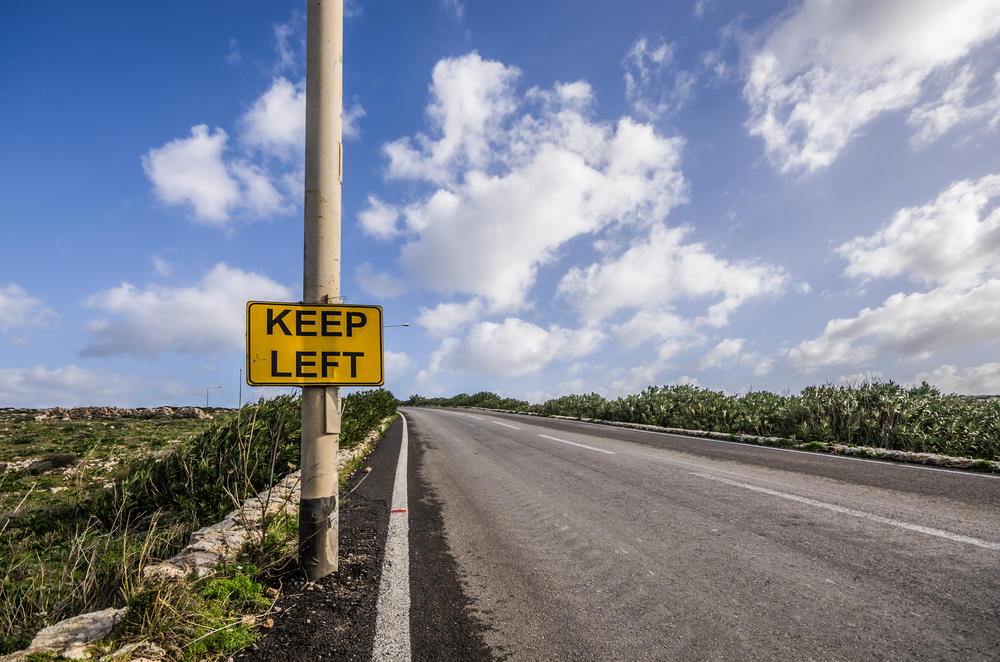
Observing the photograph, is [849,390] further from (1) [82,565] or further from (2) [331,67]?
(1) [82,565]

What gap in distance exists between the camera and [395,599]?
9.36 feet

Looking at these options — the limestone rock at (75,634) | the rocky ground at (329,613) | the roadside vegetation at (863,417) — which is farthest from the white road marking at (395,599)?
the roadside vegetation at (863,417)

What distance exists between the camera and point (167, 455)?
6.13m

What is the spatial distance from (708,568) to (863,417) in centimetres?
1136

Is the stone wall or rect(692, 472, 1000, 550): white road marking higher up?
the stone wall

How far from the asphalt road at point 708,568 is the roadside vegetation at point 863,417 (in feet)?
15.6

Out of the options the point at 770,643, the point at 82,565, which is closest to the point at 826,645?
the point at 770,643

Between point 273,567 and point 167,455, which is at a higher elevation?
point 167,455

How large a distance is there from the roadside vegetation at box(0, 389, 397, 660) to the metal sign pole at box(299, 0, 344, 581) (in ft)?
1.05

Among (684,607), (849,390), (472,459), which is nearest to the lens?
(684,607)

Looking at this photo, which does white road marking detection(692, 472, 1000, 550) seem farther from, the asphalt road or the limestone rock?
the limestone rock

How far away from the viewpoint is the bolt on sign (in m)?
3.13

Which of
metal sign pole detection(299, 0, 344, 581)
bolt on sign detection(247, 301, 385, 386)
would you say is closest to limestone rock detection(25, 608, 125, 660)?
metal sign pole detection(299, 0, 344, 581)

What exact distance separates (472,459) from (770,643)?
6.77m
